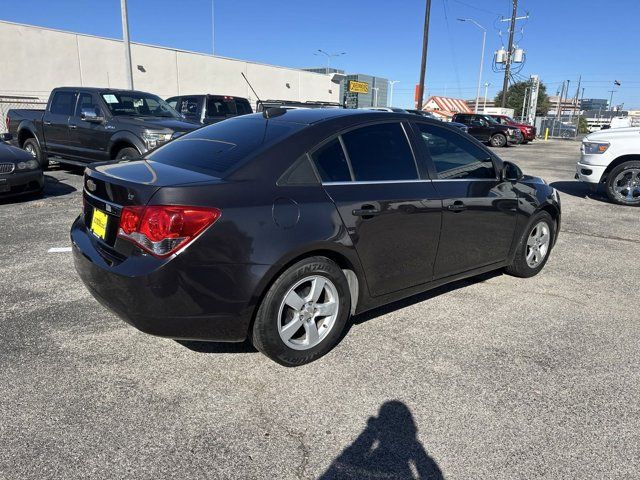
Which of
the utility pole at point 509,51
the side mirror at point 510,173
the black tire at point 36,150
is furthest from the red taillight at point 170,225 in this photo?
the utility pole at point 509,51

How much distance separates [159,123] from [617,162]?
859 centimetres

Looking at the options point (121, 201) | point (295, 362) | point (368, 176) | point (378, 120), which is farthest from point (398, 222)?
point (121, 201)

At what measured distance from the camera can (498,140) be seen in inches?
1011

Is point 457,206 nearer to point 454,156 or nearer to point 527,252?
point 454,156

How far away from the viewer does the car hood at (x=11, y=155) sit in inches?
301

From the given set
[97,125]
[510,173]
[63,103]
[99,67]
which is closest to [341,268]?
[510,173]

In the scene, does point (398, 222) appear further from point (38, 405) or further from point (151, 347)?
point (38, 405)

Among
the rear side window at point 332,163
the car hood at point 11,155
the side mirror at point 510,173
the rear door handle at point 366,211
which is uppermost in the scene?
the rear side window at point 332,163

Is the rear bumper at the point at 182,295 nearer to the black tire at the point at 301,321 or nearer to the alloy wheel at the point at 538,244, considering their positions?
the black tire at the point at 301,321

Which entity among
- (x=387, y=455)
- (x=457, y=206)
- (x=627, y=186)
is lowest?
(x=387, y=455)

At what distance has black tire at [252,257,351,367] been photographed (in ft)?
9.42

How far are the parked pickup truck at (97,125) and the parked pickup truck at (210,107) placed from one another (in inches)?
127

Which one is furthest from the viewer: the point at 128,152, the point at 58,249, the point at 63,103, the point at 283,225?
the point at 63,103

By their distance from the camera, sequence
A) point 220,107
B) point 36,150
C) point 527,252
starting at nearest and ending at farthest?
point 527,252 → point 36,150 → point 220,107
